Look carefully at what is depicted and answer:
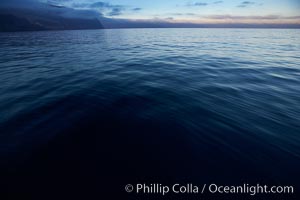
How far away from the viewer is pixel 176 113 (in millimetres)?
5328

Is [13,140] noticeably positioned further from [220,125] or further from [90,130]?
[220,125]

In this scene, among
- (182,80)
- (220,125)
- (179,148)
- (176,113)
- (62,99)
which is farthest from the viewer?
(182,80)

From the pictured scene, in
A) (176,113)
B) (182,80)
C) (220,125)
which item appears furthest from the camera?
(182,80)

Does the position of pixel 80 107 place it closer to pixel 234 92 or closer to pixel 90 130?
pixel 90 130

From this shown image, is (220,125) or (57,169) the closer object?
(57,169)

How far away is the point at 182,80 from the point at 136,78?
2867 millimetres

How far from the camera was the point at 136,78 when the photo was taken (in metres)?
8.86

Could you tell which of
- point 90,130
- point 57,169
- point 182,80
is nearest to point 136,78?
point 182,80

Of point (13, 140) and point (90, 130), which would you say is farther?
point (90, 130)

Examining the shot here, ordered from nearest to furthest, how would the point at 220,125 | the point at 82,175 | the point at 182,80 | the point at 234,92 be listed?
the point at 82,175 → the point at 220,125 → the point at 234,92 → the point at 182,80

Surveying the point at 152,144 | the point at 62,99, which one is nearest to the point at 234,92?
the point at 152,144

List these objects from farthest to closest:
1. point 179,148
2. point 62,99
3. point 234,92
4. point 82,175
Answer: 1. point 234,92
2. point 62,99
3. point 179,148
4. point 82,175

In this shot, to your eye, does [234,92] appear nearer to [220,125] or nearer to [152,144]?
[220,125]

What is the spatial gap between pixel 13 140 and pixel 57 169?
1920mm
